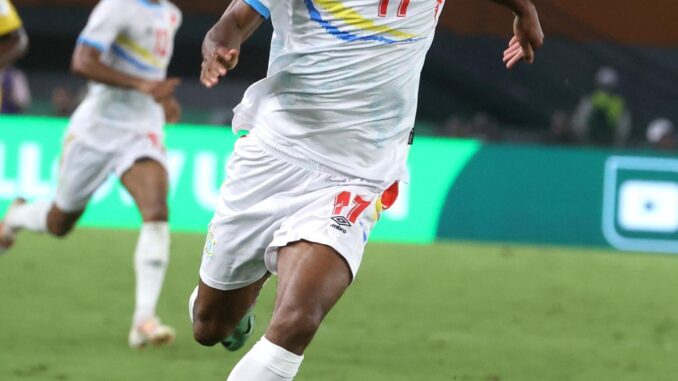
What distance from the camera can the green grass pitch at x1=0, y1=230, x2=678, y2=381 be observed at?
26.0 feet

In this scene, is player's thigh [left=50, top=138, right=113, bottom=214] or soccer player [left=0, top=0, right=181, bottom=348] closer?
soccer player [left=0, top=0, right=181, bottom=348]

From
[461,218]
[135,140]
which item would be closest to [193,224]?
[461,218]

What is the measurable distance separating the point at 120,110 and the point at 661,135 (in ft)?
38.5

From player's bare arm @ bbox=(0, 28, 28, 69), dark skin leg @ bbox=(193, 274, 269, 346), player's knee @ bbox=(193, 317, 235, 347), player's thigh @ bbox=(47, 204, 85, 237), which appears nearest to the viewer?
dark skin leg @ bbox=(193, 274, 269, 346)

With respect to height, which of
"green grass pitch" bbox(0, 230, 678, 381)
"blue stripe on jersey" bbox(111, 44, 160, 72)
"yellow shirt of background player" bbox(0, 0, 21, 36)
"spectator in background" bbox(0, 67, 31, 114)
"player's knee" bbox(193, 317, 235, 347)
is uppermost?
"yellow shirt of background player" bbox(0, 0, 21, 36)

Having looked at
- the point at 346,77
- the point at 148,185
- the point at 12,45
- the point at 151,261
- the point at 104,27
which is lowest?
the point at 151,261

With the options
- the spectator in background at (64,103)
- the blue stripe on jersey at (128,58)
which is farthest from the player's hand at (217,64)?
the spectator in background at (64,103)

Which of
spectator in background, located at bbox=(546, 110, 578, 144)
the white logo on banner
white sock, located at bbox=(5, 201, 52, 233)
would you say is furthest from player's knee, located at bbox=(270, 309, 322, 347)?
spectator in background, located at bbox=(546, 110, 578, 144)

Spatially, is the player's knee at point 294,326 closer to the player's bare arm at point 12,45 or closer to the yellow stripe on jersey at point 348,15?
the yellow stripe on jersey at point 348,15

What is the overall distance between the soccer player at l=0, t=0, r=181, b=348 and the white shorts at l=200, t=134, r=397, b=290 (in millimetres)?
2814

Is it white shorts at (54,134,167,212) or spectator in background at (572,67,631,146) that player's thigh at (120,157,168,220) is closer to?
white shorts at (54,134,167,212)

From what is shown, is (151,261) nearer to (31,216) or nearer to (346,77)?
(31,216)

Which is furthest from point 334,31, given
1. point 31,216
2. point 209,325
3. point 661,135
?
point 661,135

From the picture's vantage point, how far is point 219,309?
6258 millimetres
